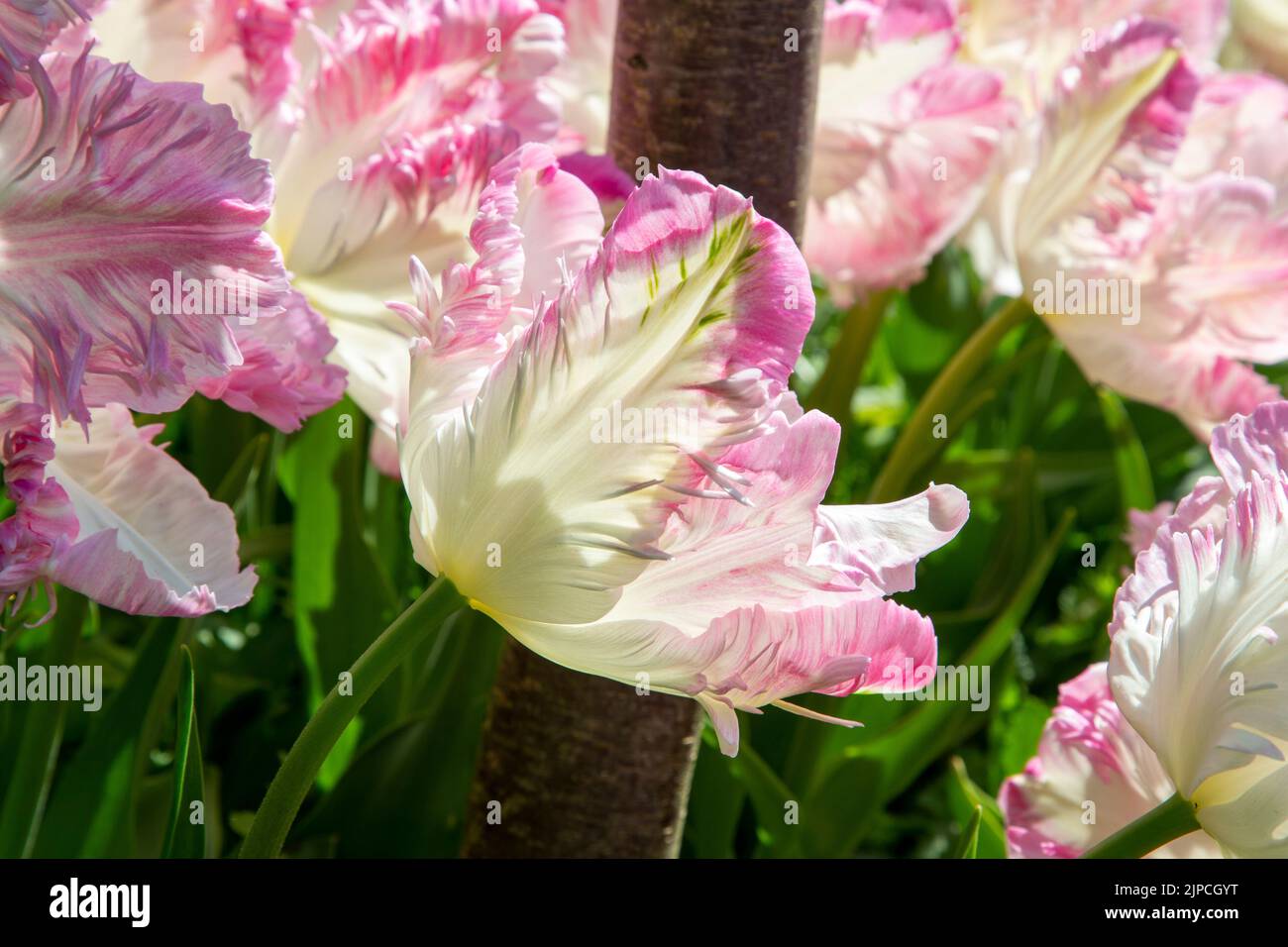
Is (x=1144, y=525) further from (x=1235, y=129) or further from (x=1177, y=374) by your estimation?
(x=1235, y=129)

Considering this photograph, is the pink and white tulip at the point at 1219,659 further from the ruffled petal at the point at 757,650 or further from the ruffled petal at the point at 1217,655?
the ruffled petal at the point at 757,650

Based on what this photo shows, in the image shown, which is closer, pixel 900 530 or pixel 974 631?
pixel 900 530

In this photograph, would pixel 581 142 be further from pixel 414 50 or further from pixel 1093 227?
pixel 1093 227

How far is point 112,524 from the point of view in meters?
0.62

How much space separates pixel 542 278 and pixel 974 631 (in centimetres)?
76

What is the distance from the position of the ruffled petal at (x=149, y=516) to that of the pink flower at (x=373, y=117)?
135 millimetres

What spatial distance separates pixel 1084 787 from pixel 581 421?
390 millimetres

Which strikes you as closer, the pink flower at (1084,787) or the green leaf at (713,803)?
the pink flower at (1084,787)

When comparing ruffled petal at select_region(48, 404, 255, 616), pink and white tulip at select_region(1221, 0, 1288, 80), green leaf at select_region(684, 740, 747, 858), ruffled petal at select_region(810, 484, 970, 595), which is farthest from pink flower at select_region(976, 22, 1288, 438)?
pink and white tulip at select_region(1221, 0, 1288, 80)

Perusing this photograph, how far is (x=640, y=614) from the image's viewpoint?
549 mm

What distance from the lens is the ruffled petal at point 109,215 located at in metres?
0.53

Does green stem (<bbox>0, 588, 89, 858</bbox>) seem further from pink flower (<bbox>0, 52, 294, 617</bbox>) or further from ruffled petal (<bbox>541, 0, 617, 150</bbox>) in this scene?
ruffled petal (<bbox>541, 0, 617, 150</bbox>)
